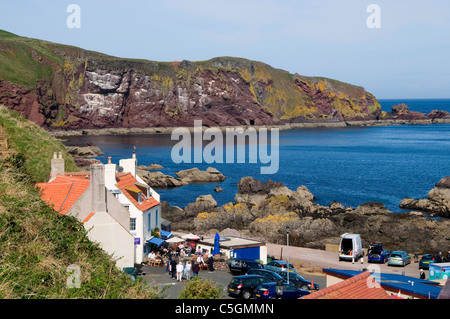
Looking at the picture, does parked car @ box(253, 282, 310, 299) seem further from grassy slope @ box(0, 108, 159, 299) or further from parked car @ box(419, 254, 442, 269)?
parked car @ box(419, 254, 442, 269)

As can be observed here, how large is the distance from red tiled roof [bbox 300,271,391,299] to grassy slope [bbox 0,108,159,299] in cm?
506

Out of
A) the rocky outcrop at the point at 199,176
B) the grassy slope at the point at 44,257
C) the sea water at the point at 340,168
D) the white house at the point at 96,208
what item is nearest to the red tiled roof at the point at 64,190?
the white house at the point at 96,208

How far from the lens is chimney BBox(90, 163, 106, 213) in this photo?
25.7m

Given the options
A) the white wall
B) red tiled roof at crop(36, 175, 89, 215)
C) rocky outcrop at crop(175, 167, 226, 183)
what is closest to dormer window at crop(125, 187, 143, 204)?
red tiled roof at crop(36, 175, 89, 215)

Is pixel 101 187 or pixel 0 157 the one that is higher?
pixel 0 157

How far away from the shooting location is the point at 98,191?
2627 cm

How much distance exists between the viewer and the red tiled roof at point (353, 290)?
11.5 m

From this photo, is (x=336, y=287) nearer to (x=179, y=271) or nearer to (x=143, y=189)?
(x=179, y=271)

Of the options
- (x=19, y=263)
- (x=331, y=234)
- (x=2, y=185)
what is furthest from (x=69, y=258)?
(x=331, y=234)

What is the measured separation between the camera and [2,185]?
17.0 metres
